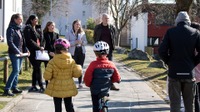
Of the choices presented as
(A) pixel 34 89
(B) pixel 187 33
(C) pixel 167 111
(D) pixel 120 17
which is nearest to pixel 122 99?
(C) pixel 167 111

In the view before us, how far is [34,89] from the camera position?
11.2 meters

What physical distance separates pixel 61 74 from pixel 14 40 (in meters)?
3.28

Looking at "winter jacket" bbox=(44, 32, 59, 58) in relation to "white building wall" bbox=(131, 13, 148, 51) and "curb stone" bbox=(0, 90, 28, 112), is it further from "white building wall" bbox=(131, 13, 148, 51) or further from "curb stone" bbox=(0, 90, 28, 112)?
"white building wall" bbox=(131, 13, 148, 51)

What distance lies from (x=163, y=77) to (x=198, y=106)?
7878mm

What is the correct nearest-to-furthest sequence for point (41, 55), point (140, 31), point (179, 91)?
point (179, 91) → point (41, 55) → point (140, 31)

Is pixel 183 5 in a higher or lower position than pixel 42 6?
lower

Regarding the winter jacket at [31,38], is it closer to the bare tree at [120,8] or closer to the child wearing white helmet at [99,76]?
the child wearing white helmet at [99,76]

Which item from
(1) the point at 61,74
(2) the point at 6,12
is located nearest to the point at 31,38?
(1) the point at 61,74

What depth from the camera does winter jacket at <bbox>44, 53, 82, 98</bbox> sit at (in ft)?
23.3

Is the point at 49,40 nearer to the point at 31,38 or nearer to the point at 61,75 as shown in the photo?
the point at 31,38

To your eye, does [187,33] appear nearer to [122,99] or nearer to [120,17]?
[122,99]

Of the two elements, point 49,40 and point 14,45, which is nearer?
point 14,45

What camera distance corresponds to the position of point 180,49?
656cm

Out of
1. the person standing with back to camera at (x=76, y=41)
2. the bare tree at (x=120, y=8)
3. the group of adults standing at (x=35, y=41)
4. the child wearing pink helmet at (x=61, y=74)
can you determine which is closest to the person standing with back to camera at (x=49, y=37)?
the group of adults standing at (x=35, y=41)
